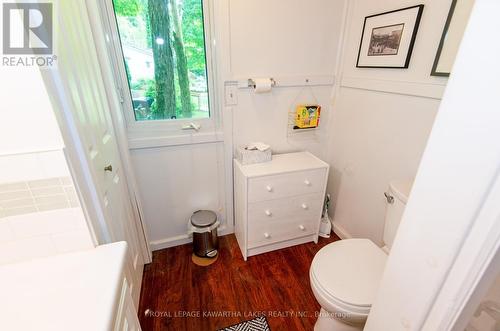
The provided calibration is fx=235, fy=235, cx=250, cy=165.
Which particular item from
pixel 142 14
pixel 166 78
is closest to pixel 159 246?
pixel 166 78

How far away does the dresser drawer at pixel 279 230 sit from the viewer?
68.2 inches

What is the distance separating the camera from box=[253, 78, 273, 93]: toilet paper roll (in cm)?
157

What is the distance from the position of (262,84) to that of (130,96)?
2.78 feet

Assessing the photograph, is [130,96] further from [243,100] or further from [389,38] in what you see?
[389,38]

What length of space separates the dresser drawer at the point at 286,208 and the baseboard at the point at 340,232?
32cm

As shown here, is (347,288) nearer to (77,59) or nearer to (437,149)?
(437,149)

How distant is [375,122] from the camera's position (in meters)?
1.55

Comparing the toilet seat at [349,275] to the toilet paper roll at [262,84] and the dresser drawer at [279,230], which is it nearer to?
the dresser drawer at [279,230]

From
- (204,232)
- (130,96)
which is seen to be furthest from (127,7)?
(204,232)

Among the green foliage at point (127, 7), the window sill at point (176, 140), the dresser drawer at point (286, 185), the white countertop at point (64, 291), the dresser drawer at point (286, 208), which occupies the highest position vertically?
the green foliage at point (127, 7)

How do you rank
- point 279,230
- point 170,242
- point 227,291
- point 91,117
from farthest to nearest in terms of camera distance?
point 170,242 < point 279,230 < point 227,291 < point 91,117

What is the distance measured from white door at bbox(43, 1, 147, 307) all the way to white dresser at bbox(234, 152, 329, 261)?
2.44ft

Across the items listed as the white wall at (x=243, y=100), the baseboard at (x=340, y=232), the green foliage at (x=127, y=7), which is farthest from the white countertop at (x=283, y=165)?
the green foliage at (x=127, y=7)

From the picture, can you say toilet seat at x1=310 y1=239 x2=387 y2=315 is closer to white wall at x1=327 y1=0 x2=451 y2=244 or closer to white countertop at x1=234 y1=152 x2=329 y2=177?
white wall at x1=327 y1=0 x2=451 y2=244
